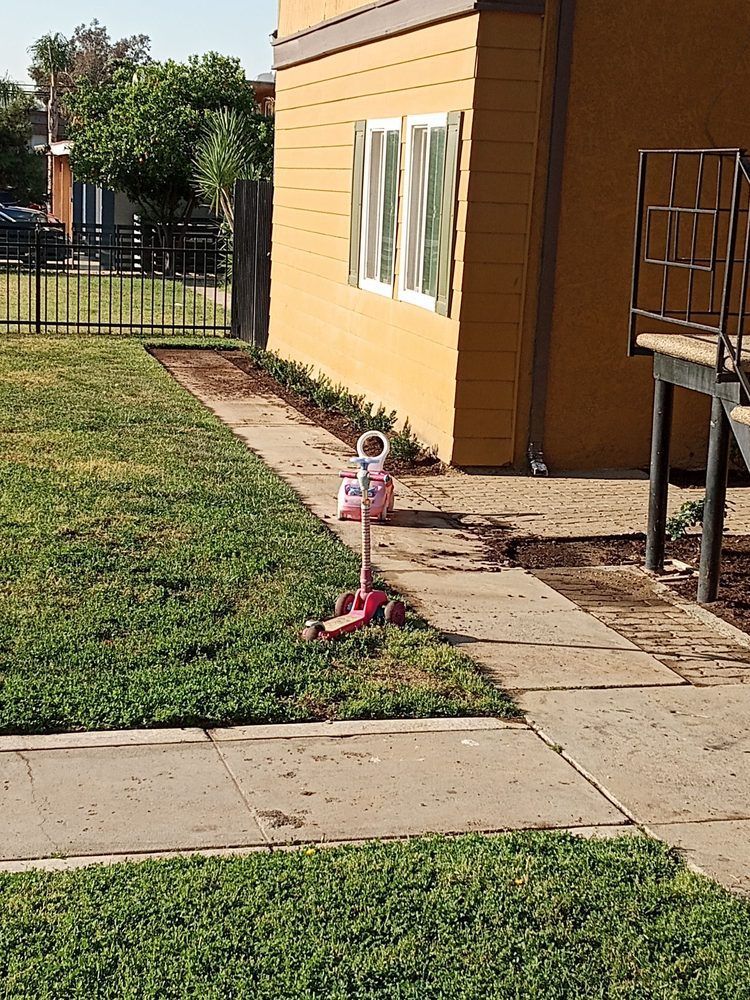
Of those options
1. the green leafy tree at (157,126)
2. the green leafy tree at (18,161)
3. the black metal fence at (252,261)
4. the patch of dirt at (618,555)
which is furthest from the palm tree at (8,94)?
the patch of dirt at (618,555)

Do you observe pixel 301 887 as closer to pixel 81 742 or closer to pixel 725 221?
pixel 81 742

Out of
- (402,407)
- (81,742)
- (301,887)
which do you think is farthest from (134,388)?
(301,887)

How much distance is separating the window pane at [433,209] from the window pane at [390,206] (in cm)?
91

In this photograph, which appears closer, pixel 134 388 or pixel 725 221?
pixel 725 221

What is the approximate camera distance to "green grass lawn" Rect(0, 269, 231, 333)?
1783cm

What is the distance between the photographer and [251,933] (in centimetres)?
342

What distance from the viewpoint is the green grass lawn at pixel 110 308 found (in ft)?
58.5

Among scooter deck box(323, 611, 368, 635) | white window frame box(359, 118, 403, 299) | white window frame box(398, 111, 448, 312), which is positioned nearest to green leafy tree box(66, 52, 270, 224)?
white window frame box(359, 118, 403, 299)

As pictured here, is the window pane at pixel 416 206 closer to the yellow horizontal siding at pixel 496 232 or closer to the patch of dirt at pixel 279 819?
the yellow horizontal siding at pixel 496 232

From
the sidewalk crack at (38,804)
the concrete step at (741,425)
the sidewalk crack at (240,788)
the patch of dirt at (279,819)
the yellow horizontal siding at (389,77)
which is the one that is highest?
the yellow horizontal siding at (389,77)

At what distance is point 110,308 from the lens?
17438mm

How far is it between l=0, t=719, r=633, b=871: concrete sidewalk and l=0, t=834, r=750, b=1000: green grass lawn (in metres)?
0.18

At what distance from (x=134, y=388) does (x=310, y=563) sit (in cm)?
629

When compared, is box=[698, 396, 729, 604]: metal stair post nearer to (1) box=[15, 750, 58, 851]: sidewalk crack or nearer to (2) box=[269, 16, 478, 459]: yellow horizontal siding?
(2) box=[269, 16, 478, 459]: yellow horizontal siding
